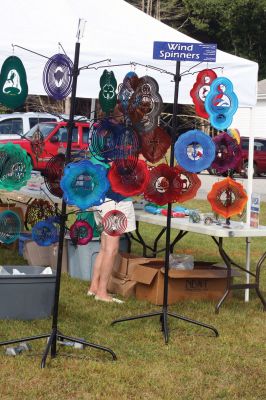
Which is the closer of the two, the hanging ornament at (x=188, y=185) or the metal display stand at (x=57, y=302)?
the metal display stand at (x=57, y=302)

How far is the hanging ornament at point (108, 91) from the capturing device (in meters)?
5.55

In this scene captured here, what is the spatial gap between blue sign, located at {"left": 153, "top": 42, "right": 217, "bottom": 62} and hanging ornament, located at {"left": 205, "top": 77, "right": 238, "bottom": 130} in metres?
0.29

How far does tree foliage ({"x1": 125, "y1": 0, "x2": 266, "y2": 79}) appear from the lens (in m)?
42.2

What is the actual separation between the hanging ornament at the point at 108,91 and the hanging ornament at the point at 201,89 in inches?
35.0

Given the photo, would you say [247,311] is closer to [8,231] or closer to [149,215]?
[149,215]

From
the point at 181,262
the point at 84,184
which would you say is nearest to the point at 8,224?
the point at 84,184

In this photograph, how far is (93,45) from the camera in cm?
655

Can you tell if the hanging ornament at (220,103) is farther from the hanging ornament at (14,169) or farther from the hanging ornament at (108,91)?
the hanging ornament at (14,169)

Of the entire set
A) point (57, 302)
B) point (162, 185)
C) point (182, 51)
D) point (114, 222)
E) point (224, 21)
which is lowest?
point (57, 302)

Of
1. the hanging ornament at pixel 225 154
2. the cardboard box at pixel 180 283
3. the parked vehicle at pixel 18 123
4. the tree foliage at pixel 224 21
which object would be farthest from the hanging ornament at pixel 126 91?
the tree foliage at pixel 224 21

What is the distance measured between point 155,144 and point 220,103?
673mm

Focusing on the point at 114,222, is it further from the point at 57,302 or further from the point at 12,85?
the point at 12,85

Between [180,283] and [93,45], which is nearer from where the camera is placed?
[93,45]

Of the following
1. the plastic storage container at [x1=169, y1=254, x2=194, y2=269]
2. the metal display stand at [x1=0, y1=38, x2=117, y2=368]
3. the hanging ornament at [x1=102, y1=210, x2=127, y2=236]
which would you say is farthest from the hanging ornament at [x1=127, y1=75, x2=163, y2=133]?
the plastic storage container at [x1=169, y1=254, x2=194, y2=269]
